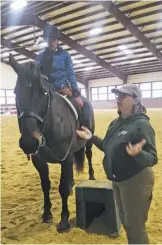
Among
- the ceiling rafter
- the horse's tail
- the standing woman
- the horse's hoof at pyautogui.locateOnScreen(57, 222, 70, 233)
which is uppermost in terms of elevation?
the ceiling rafter

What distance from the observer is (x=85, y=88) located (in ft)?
108

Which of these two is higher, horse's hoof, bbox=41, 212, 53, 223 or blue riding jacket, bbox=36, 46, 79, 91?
blue riding jacket, bbox=36, 46, 79, 91

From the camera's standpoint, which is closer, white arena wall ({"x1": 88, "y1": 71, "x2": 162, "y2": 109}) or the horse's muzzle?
the horse's muzzle

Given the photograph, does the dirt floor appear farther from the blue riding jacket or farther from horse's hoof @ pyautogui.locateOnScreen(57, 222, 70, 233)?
the blue riding jacket

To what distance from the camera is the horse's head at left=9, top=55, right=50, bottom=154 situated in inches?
97.0

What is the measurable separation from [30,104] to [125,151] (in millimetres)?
975

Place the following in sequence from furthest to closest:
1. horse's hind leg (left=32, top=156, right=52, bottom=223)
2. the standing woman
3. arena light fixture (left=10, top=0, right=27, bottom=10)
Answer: arena light fixture (left=10, top=0, right=27, bottom=10) < horse's hind leg (left=32, top=156, right=52, bottom=223) < the standing woman

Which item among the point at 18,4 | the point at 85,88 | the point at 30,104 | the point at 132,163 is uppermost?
the point at 18,4

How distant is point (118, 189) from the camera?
7.23ft

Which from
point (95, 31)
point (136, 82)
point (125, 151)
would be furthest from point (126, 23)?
point (125, 151)

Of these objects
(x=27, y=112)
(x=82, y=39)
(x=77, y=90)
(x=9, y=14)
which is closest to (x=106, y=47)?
(x=82, y=39)

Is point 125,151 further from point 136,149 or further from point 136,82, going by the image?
point 136,82

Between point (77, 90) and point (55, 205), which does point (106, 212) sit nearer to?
point (55, 205)

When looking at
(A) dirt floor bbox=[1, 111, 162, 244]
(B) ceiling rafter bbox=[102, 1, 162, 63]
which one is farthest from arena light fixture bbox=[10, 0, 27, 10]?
(A) dirt floor bbox=[1, 111, 162, 244]
